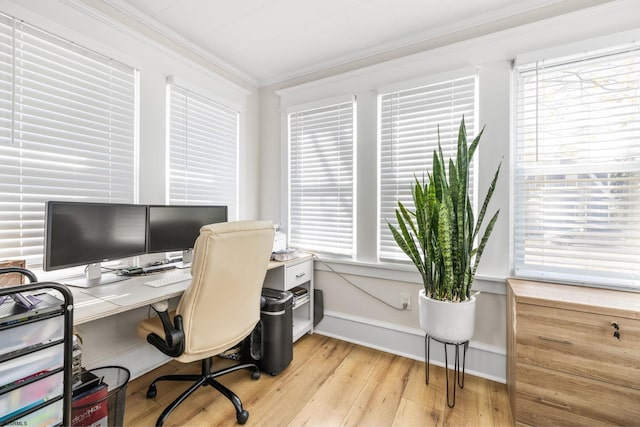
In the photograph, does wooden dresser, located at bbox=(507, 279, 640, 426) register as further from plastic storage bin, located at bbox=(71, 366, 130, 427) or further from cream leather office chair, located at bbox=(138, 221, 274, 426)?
plastic storage bin, located at bbox=(71, 366, 130, 427)

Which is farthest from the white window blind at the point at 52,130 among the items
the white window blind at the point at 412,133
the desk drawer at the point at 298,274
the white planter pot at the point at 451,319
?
the white planter pot at the point at 451,319

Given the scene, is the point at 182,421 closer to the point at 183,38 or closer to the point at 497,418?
the point at 497,418

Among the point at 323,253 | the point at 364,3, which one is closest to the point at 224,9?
the point at 364,3

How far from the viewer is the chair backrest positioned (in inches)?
51.1

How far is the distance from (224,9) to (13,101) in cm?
136

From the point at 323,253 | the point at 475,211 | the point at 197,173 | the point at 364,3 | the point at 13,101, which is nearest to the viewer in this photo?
the point at 13,101

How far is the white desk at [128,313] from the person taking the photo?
1283 mm

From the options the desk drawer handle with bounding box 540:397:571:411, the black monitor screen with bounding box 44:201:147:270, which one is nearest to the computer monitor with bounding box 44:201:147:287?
the black monitor screen with bounding box 44:201:147:270

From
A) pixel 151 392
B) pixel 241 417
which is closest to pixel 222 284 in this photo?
pixel 241 417

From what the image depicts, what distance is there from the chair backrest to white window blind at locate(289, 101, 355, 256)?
3.62 ft

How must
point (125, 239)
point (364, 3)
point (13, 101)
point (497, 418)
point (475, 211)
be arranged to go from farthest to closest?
point (475, 211) < point (364, 3) < point (125, 239) < point (497, 418) < point (13, 101)

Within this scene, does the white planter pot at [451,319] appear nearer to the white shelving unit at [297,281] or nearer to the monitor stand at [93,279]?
the white shelving unit at [297,281]

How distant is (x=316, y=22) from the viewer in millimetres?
2094

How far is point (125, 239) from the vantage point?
1771mm
